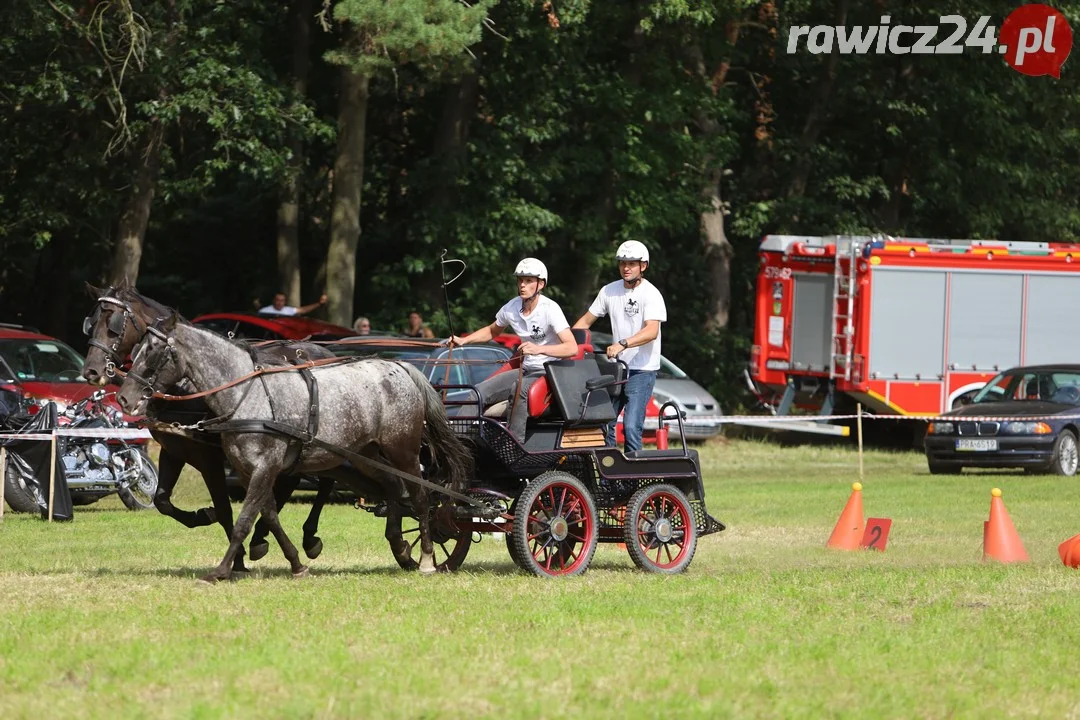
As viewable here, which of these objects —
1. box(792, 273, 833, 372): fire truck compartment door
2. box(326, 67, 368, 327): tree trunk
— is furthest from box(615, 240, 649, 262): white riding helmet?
box(792, 273, 833, 372): fire truck compartment door

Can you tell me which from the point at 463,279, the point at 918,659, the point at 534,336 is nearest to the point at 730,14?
the point at 463,279

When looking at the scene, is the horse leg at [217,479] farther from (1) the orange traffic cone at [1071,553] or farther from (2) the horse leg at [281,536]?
(1) the orange traffic cone at [1071,553]

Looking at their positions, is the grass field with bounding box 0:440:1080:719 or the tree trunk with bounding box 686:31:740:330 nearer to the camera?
the grass field with bounding box 0:440:1080:719

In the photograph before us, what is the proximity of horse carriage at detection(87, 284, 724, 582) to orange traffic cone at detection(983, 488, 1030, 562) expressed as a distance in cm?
262

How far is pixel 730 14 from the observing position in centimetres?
3188

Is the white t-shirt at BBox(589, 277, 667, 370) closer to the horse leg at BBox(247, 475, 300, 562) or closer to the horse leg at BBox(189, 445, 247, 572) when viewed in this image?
the horse leg at BBox(247, 475, 300, 562)

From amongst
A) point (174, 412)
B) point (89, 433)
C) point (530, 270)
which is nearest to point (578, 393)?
point (530, 270)

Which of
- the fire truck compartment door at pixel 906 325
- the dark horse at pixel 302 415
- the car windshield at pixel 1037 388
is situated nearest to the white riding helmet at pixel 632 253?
the dark horse at pixel 302 415

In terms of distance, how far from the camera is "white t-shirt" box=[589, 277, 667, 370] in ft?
41.1

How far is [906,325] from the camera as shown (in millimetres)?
28422

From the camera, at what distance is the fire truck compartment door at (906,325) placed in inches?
1115

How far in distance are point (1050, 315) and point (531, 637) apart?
72.9 feet

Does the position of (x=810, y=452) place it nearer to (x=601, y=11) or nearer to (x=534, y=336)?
(x=601, y=11)

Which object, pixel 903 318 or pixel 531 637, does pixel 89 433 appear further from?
pixel 903 318
